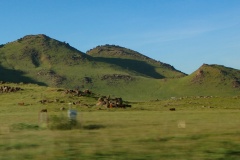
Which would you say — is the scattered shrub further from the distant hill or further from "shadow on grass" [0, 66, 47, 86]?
"shadow on grass" [0, 66, 47, 86]

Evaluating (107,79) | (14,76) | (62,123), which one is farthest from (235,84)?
(62,123)

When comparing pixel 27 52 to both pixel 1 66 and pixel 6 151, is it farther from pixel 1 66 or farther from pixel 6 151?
pixel 6 151

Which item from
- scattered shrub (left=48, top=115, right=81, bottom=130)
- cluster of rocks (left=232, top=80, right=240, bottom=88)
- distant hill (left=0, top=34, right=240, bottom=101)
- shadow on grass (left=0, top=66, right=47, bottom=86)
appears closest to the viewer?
scattered shrub (left=48, top=115, right=81, bottom=130)

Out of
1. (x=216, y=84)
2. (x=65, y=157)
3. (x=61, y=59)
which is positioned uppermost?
(x=61, y=59)

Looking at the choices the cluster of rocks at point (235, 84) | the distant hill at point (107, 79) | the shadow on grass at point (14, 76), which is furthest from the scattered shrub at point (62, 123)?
the shadow on grass at point (14, 76)

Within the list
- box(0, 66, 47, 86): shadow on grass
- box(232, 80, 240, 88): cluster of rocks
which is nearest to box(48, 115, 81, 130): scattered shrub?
box(232, 80, 240, 88): cluster of rocks

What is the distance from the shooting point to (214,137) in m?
18.7

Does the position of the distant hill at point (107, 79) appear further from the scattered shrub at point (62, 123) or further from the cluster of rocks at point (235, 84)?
the scattered shrub at point (62, 123)

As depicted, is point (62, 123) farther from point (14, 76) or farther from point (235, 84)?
point (14, 76)

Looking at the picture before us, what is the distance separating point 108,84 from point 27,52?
179ft

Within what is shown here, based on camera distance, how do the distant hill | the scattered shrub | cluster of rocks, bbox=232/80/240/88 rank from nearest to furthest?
the scattered shrub
the distant hill
cluster of rocks, bbox=232/80/240/88

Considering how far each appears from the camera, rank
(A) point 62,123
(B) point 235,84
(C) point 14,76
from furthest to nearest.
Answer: (C) point 14,76, (B) point 235,84, (A) point 62,123

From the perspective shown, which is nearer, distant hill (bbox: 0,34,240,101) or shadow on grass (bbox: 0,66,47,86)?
distant hill (bbox: 0,34,240,101)

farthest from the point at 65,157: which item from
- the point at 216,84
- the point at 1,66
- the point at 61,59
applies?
the point at 61,59
